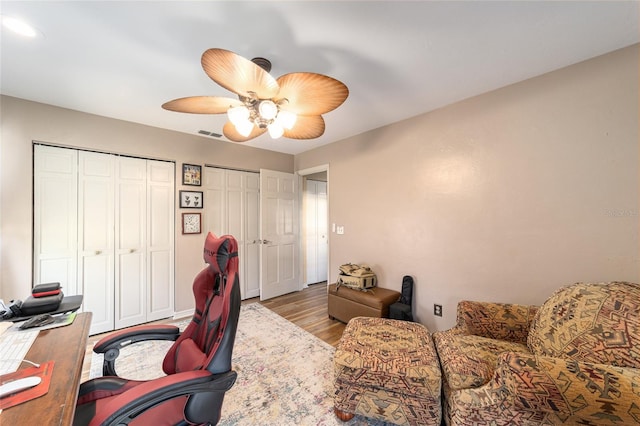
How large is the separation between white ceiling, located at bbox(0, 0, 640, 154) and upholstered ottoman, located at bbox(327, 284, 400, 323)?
6.85 feet

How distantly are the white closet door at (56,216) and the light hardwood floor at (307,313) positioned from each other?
0.81 metres

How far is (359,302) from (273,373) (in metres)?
1.18

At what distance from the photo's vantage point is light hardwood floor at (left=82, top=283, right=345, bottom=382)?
2621 millimetres

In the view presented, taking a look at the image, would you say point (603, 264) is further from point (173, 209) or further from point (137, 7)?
point (173, 209)

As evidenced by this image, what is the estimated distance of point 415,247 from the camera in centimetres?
268

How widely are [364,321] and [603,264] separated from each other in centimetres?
172

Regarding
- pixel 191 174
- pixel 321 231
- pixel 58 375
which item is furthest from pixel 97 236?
pixel 321 231

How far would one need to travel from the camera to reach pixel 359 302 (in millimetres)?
2771

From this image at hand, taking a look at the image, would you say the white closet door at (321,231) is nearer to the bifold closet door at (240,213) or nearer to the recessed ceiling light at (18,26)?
the bifold closet door at (240,213)

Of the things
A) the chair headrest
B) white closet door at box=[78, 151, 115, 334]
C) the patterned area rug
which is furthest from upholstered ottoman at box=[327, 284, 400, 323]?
white closet door at box=[78, 151, 115, 334]

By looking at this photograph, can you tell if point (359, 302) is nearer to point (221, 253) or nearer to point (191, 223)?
point (221, 253)

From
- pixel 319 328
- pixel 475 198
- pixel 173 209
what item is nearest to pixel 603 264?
pixel 475 198

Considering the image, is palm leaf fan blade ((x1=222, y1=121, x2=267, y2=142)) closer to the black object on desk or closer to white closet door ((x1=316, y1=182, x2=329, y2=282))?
the black object on desk

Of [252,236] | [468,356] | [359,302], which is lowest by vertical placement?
[359,302]
